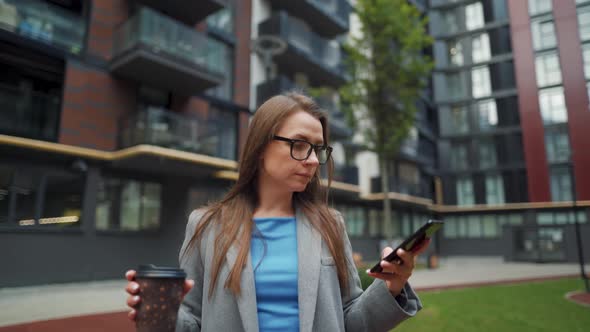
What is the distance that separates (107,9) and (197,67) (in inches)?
104

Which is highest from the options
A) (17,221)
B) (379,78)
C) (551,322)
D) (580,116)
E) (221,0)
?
(221,0)

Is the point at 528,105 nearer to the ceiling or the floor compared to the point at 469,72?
nearer to the floor

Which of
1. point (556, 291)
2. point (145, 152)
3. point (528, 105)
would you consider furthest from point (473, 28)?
point (145, 152)

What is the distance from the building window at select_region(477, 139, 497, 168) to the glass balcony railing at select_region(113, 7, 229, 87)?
28.1ft

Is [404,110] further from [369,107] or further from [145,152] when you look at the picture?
[145,152]

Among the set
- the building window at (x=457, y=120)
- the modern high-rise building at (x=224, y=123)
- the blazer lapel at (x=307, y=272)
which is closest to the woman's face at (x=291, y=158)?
the blazer lapel at (x=307, y=272)

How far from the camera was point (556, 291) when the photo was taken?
5.62 metres

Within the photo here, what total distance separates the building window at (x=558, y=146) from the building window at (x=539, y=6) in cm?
92

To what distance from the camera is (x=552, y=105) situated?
283 centimetres

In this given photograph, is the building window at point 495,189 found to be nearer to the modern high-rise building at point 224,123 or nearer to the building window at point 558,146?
the modern high-rise building at point 224,123

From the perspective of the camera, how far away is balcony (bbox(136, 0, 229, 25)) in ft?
38.7

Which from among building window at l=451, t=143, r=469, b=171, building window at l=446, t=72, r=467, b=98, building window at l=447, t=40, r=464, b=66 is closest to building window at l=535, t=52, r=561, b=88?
building window at l=446, t=72, r=467, b=98

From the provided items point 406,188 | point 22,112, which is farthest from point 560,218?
point 406,188

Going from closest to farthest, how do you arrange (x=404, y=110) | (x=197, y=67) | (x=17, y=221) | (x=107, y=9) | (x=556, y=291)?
(x=17, y=221)
(x=556, y=291)
(x=107, y=9)
(x=197, y=67)
(x=404, y=110)
